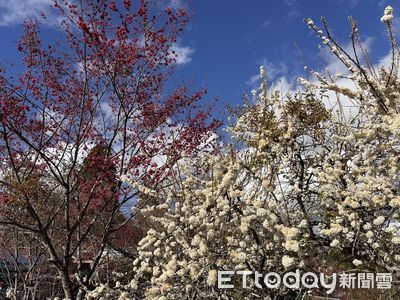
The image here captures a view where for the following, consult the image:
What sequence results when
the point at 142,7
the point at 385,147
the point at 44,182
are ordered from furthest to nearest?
the point at 44,182, the point at 142,7, the point at 385,147

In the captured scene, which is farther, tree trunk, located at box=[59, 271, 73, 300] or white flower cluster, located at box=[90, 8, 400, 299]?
tree trunk, located at box=[59, 271, 73, 300]

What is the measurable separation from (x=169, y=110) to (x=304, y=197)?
9.81 ft

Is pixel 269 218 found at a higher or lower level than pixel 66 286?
higher

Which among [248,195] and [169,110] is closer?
[248,195]

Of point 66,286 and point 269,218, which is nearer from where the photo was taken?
point 269,218

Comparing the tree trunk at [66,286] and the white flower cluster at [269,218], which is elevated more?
the white flower cluster at [269,218]

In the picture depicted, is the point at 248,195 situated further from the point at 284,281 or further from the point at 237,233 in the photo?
the point at 284,281

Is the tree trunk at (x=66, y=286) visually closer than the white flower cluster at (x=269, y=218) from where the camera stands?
No

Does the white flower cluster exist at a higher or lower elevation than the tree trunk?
higher

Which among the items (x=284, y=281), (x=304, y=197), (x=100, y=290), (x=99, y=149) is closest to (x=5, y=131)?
(x=99, y=149)

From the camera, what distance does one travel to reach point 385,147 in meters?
4.04

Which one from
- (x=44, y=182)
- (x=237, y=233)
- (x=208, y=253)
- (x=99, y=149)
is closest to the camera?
(x=208, y=253)

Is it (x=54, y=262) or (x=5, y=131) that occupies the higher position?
(x=5, y=131)

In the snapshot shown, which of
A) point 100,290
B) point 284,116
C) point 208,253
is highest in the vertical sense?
point 284,116
